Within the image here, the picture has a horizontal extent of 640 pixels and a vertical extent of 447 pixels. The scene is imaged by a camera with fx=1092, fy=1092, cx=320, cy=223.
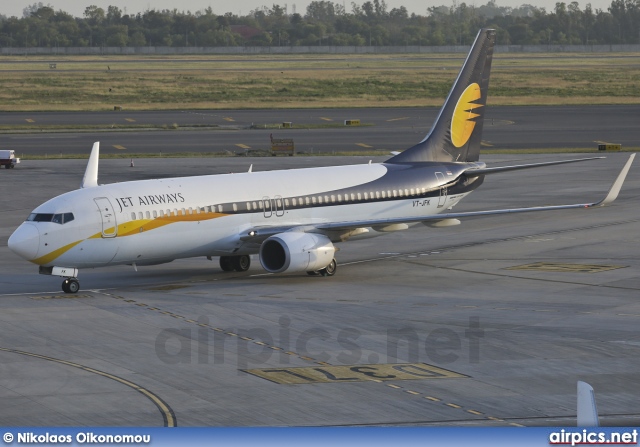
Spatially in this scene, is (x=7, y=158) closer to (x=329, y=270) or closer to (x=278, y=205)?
(x=278, y=205)

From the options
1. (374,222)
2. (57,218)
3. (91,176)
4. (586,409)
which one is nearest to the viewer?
(586,409)

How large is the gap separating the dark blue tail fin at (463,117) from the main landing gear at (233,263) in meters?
8.84

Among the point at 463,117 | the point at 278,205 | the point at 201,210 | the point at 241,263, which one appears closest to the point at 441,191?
the point at 463,117

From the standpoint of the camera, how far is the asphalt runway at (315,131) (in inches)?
3829

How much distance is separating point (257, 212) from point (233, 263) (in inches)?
119

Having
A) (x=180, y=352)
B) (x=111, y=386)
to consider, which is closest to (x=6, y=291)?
(x=180, y=352)

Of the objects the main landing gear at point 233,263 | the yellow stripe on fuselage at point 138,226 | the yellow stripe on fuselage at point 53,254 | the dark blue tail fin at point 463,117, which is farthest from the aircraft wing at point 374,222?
the yellow stripe on fuselage at point 53,254

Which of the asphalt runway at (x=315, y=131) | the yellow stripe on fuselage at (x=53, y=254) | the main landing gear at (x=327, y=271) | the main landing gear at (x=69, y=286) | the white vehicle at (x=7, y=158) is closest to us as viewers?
the yellow stripe on fuselage at (x=53, y=254)

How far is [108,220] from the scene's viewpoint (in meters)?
38.6

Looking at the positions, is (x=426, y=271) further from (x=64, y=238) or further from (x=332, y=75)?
(x=332, y=75)

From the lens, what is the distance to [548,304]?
36281mm

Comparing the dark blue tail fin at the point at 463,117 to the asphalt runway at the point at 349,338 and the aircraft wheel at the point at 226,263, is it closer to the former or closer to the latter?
the asphalt runway at the point at 349,338

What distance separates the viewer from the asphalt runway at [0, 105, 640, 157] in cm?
9725

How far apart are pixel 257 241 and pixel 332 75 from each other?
157497 millimetres
